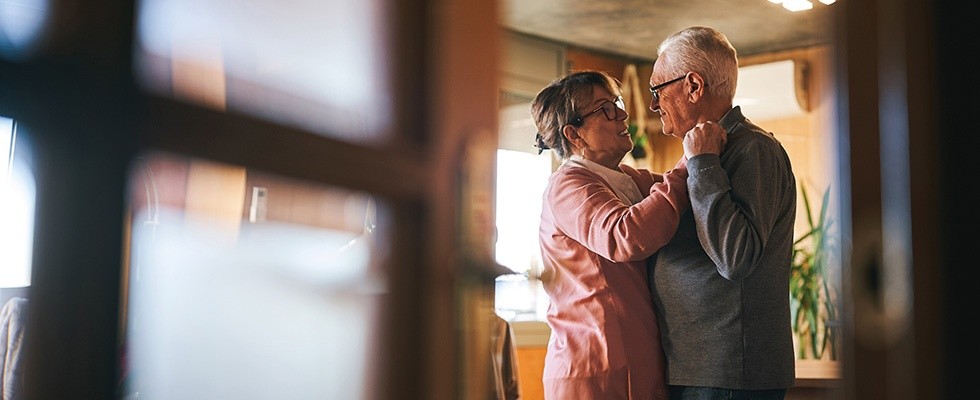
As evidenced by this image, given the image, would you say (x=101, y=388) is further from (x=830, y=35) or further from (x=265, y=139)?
(x=830, y=35)

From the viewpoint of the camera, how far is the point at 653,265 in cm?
149

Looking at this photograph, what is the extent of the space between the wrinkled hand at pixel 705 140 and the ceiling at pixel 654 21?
3126 millimetres

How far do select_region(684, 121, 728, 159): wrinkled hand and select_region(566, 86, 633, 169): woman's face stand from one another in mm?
267

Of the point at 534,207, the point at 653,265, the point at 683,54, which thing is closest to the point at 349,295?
the point at 653,265

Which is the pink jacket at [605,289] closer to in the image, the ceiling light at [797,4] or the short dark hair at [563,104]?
the short dark hair at [563,104]

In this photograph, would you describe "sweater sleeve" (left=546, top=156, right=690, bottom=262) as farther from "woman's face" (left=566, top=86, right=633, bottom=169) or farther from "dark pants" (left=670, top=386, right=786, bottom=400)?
"dark pants" (left=670, top=386, right=786, bottom=400)

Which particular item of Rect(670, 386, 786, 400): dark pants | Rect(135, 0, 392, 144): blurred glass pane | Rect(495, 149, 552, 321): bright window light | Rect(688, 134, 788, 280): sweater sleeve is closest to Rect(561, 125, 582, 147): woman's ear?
Rect(688, 134, 788, 280): sweater sleeve

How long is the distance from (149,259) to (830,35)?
81 cm

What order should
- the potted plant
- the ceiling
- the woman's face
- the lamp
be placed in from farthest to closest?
the ceiling → the lamp → the potted plant → the woman's face

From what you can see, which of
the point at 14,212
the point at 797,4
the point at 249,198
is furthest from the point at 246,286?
the point at 797,4

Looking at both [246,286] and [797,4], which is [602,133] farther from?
[797,4]

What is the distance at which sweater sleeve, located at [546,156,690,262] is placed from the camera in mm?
1383

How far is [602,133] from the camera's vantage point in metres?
1.68

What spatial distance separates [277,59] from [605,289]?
996mm
